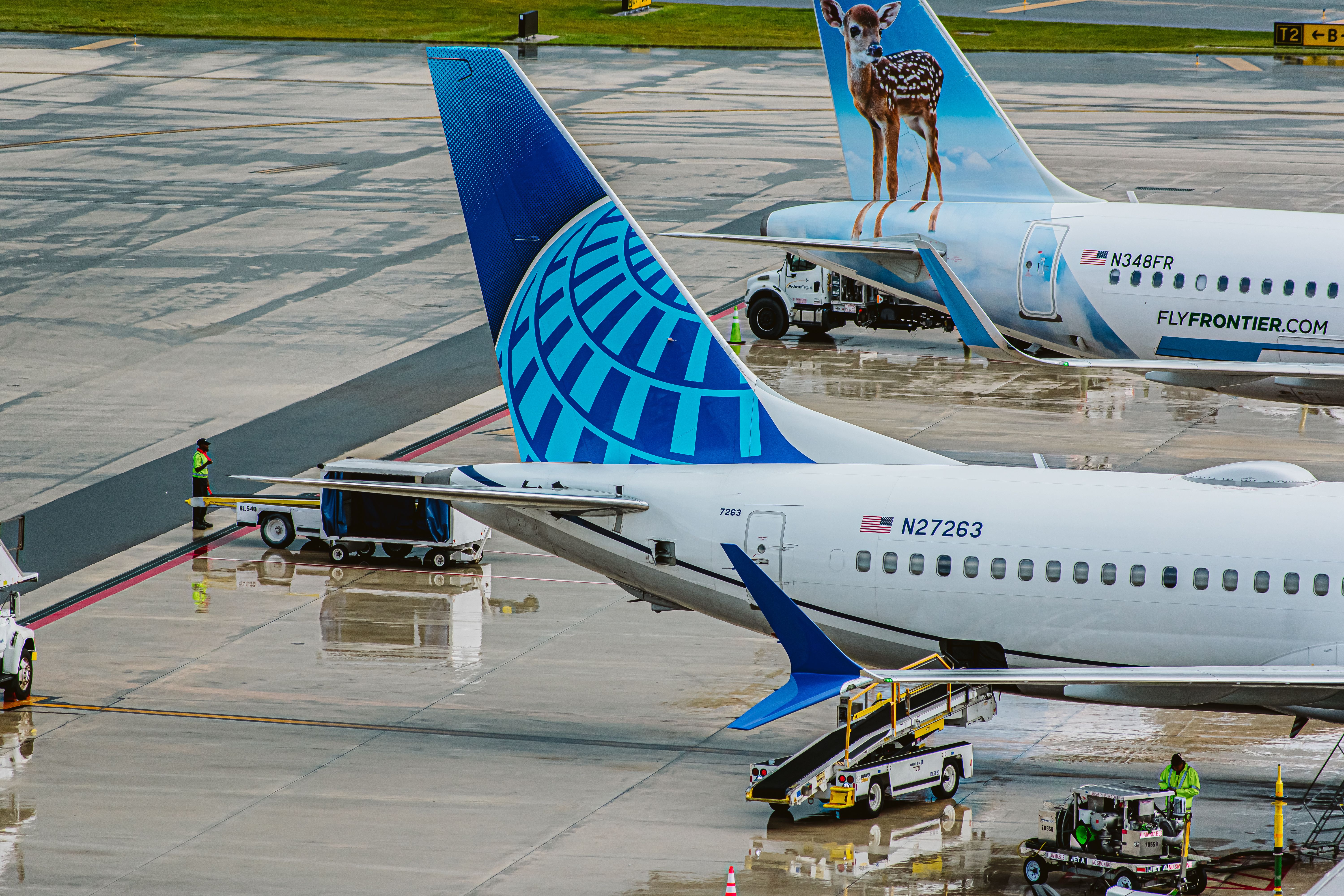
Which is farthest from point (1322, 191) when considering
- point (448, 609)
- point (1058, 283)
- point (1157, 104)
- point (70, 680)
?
point (70, 680)

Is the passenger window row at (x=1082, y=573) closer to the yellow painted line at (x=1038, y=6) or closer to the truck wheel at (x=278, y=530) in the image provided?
the truck wheel at (x=278, y=530)

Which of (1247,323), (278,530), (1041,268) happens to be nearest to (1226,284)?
(1247,323)

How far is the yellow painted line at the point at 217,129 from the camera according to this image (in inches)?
3110

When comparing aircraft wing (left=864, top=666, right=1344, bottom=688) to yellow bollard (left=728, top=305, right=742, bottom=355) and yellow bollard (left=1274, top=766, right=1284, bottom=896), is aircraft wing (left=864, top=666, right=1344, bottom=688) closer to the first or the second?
yellow bollard (left=1274, top=766, right=1284, bottom=896)

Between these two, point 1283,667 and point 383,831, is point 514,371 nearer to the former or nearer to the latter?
point 383,831

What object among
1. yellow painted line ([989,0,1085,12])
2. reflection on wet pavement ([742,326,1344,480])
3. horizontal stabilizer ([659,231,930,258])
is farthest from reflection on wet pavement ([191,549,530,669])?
yellow painted line ([989,0,1085,12])

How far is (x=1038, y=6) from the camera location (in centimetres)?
11862

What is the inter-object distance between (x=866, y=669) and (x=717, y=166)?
179 ft

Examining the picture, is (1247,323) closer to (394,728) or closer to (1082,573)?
(1082,573)

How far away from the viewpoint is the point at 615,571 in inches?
1096

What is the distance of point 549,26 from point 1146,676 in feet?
300

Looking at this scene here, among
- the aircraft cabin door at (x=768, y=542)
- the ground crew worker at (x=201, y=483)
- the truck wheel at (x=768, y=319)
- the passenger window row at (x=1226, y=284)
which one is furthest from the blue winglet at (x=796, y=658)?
the truck wheel at (x=768, y=319)

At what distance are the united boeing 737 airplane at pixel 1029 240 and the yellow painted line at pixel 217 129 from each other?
40.6 metres

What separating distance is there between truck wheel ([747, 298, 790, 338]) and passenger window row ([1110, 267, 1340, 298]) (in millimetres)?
14118
